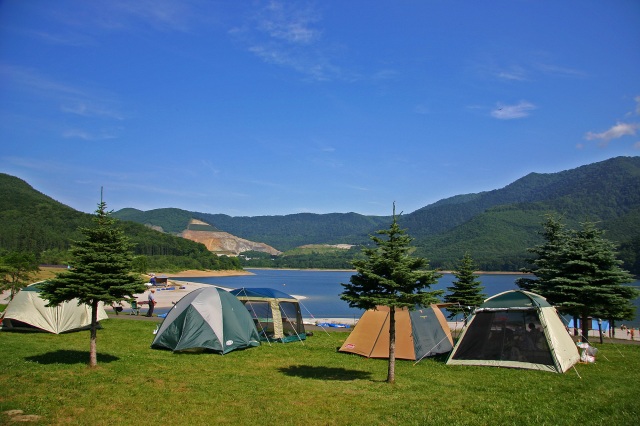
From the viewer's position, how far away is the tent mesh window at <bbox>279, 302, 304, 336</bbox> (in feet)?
68.5

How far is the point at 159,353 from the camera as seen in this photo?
16234mm

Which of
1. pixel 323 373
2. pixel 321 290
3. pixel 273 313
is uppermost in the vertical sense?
pixel 273 313

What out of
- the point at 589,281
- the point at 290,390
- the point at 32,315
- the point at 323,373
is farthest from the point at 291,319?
the point at 589,281

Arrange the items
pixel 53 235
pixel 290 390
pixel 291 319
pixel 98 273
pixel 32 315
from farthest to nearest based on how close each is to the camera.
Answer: pixel 53 235
pixel 291 319
pixel 32 315
pixel 98 273
pixel 290 390

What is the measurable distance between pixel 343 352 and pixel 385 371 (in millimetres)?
3734

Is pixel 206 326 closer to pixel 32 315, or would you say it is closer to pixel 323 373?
pixel 323 373

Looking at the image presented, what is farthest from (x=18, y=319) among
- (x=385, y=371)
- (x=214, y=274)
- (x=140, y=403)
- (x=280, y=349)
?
(x=214, y=274)

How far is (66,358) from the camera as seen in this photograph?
46.6 ft

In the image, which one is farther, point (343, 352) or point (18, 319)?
point (18, 319)

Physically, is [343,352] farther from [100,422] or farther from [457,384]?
[100,422]

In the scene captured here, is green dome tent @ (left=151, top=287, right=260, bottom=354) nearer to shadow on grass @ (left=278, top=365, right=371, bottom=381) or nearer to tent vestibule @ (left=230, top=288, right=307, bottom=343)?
tent vestibule @ (left=230, top=288, right=307, bottom=343)

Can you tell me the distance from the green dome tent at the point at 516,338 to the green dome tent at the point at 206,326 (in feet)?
25.2

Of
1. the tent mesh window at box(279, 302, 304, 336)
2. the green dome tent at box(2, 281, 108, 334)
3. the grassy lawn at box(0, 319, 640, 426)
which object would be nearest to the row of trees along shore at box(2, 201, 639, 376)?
the grassy lawn at box(0, 319, 640, 426)

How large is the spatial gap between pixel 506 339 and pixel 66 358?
13.3 meters
